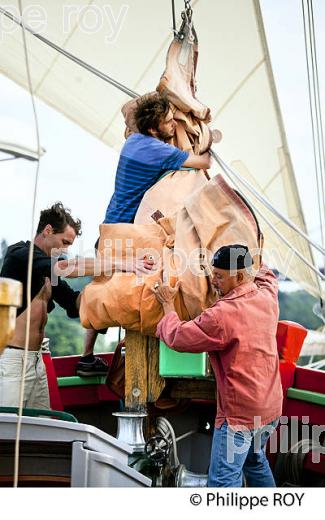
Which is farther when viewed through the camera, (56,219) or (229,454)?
(56,219)

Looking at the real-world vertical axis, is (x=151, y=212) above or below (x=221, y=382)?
above

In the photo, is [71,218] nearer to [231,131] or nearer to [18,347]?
[18,347]

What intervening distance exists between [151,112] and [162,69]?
4.05 meters

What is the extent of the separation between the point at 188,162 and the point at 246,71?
4490mm

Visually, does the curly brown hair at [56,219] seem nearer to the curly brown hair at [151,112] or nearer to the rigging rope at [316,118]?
the curly brown hair at [151,112]

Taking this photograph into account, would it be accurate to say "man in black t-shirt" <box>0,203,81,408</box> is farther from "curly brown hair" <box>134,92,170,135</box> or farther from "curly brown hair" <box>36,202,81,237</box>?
"curly brown hair" <box>134,92,170,135</box>

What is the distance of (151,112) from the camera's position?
3984 millimetres

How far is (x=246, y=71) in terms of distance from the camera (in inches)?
328

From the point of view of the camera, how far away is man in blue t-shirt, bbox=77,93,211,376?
396 cm

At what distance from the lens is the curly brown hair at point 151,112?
13.0 ft

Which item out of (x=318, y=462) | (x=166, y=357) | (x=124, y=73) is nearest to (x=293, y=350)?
(x=318, y=462)

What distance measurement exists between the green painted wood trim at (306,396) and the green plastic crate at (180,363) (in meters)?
0.79

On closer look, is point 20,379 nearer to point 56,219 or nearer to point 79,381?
point 56,219

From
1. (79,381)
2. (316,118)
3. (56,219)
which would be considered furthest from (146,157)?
(316,118)
